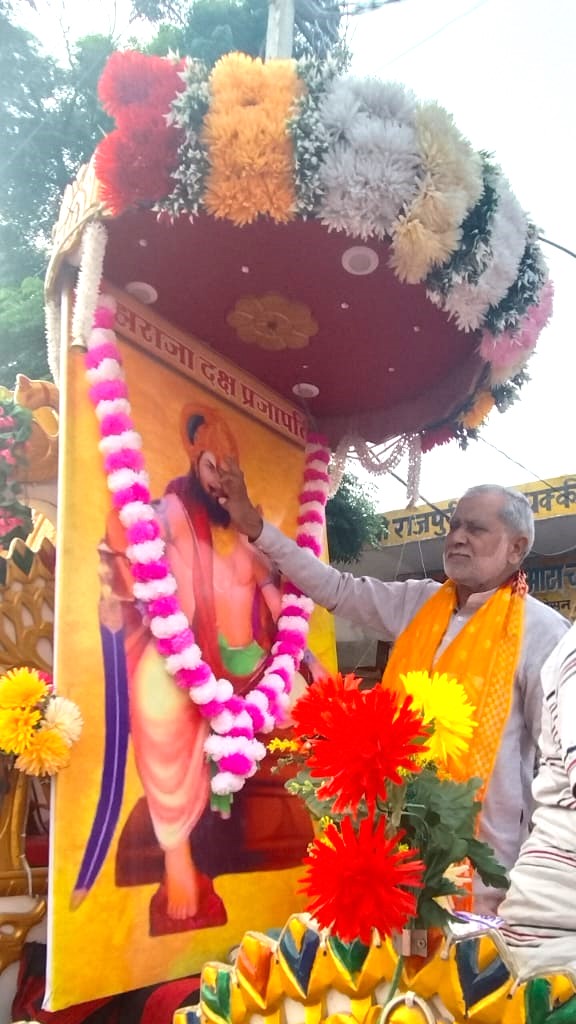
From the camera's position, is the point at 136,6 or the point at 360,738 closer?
the point at 360,738

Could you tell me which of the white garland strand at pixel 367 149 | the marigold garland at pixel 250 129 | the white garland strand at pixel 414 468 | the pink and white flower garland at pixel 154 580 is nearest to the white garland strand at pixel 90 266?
the pink and white flower garland at pixel 154 580

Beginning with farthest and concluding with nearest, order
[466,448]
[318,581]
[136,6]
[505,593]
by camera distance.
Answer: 1. [136,6]
2. [466,448]
3. [318,581]
4. [505,593]

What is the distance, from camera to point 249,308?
2865 millimetres

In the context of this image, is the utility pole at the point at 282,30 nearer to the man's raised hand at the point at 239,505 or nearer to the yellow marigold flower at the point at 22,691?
the man's raised hand at the point at 239,505

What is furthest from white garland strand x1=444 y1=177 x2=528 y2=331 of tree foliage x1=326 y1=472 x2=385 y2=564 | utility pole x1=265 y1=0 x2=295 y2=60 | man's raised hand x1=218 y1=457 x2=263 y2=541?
tree foliage x1=326 y1=472 x2=385 y2=564

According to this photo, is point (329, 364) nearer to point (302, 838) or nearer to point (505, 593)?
point (505, 593)

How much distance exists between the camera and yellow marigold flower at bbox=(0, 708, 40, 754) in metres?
2.13

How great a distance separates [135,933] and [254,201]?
6.54 feet

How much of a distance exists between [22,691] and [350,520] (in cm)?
520

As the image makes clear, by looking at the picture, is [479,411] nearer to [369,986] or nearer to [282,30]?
[369,986]

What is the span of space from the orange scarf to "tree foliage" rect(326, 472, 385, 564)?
429 cm

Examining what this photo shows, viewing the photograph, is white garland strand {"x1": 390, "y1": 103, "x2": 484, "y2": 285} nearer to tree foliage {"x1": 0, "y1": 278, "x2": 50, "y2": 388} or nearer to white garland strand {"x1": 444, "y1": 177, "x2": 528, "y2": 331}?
white garland strand {"x1": 444, "y1": 177, "x2": 528, "y2": 331}

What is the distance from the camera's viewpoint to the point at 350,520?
23.8 ft

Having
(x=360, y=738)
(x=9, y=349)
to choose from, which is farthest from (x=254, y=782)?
(x=9, y=349)
